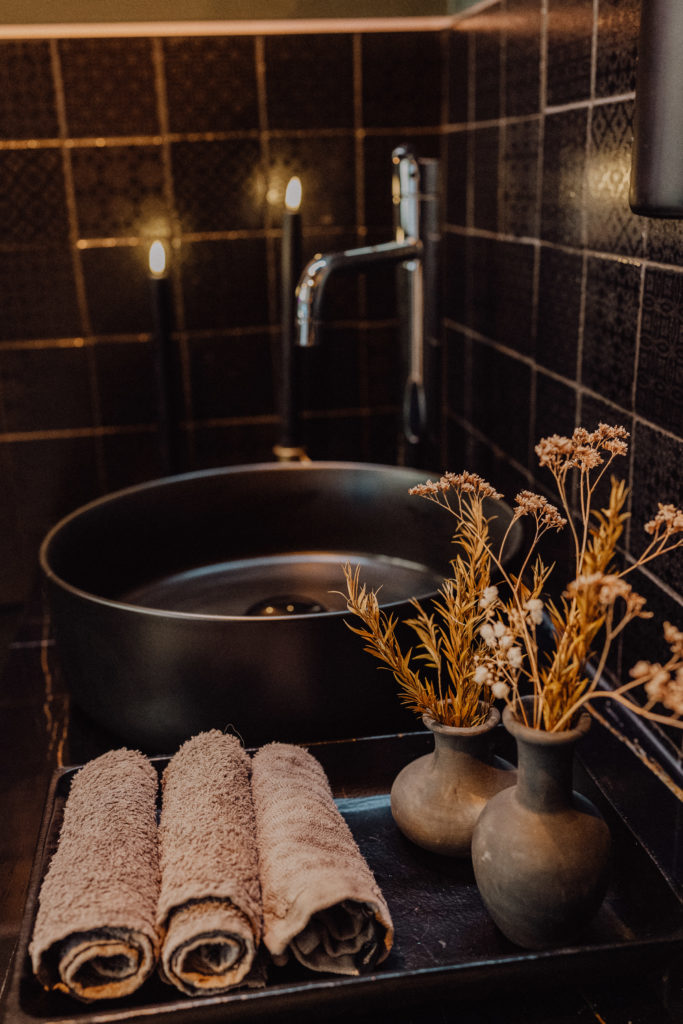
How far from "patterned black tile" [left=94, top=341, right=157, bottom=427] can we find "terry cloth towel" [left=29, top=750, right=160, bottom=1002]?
122 centimetres

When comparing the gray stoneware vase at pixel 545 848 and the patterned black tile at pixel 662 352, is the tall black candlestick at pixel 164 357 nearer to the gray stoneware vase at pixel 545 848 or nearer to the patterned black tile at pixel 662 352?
the patterned black tile at pixel 662 352

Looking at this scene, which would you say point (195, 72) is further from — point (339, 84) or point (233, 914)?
point (233, 914)

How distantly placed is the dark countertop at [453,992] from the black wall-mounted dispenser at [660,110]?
0.51 meters

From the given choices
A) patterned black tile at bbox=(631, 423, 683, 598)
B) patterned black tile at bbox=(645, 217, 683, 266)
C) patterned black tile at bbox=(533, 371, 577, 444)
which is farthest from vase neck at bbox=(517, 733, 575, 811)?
patterned black tile at bbox=(533, 371, 577, 444)

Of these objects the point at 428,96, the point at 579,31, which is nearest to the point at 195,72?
the point at 428,96

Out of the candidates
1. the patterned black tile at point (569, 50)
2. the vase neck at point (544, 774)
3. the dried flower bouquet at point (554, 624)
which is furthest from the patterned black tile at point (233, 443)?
the vase neck at point (544, 774)

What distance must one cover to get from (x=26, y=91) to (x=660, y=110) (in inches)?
49.1

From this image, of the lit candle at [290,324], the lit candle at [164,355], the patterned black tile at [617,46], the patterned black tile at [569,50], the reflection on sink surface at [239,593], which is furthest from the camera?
the lit candle at [164,355]

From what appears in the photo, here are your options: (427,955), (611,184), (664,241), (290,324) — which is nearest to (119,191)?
(290,324)

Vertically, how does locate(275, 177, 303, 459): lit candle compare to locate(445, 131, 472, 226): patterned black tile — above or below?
below

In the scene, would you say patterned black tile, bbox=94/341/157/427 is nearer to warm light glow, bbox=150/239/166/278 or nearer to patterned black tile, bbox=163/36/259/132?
warm light glow, bbox=150/239/166/278

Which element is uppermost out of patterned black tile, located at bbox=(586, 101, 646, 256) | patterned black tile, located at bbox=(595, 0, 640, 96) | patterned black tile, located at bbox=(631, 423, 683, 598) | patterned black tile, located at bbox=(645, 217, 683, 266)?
patterned black tile, located at bbox=(595, 0, 640, 96)

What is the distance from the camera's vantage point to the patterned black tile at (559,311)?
3.82 feet

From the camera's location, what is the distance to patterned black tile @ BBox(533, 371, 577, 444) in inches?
47.7
